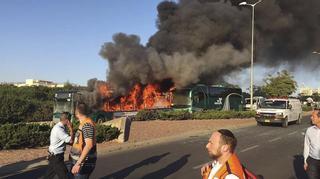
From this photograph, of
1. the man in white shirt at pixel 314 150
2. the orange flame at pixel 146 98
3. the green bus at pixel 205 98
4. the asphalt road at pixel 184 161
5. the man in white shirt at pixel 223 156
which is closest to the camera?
the man in white shirt at pixel 223 156

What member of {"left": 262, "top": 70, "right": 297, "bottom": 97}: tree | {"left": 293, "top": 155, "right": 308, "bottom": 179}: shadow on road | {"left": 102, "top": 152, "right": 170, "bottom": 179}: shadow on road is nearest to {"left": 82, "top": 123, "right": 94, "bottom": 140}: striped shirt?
{"left": 102, "top": 152, "right": 170, "bottom": 179}: shadow on road

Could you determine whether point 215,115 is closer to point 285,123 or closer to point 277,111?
point 277,111

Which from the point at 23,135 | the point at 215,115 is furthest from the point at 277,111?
the point at 23,135

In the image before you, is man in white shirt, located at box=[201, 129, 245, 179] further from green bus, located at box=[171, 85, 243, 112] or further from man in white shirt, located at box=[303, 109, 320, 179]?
green bus, located at box=[171, 85, 243, 112]

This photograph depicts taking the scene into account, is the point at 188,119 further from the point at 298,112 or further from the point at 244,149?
the point at 244,149

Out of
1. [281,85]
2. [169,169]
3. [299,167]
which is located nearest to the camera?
[169,169]

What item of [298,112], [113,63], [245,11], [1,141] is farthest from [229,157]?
[245,11]

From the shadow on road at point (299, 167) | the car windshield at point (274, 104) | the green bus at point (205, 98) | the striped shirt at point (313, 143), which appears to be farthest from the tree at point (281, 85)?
the striped shirt at point (313, 143)

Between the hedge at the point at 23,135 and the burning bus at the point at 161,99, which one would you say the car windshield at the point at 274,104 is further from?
the hedge at the point at 23,135

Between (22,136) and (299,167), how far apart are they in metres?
8.30

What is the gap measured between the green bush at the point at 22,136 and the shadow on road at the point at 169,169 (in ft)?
16.2

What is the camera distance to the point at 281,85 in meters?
63.2

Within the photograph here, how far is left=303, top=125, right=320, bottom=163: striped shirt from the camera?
6.57m

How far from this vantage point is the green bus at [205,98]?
36.1m
